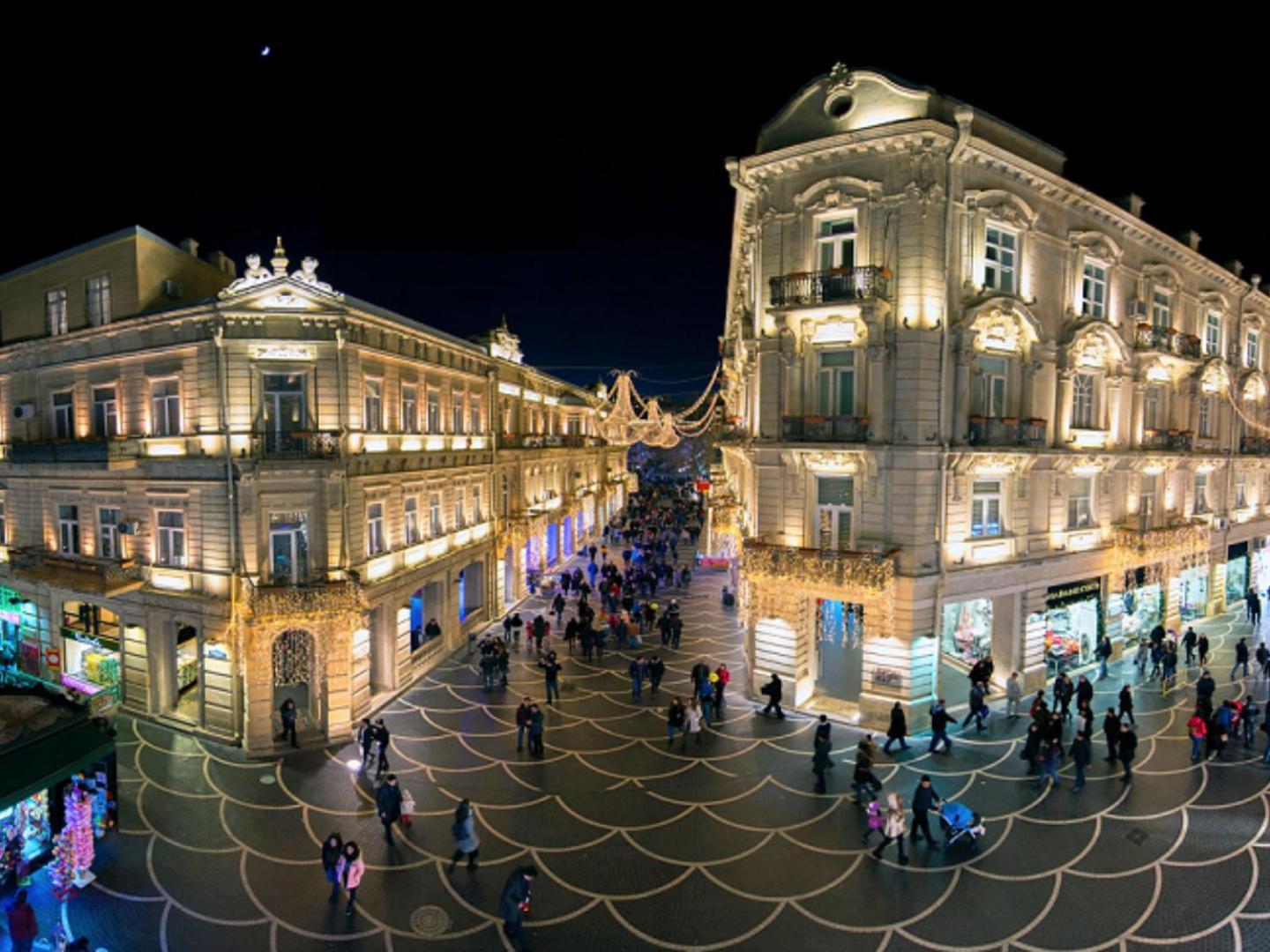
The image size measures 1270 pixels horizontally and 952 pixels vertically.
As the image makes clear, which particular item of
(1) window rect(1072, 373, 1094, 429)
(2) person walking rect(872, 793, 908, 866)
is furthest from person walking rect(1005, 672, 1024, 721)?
(2) person walking rect(872, 793, 908, 866)

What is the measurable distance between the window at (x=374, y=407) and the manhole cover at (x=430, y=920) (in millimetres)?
14396

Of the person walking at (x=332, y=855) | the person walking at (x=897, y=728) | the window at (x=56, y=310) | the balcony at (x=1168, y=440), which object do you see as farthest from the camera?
the balcony at (x=1168, y=440)

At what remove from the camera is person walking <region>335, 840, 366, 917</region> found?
43.3 feet

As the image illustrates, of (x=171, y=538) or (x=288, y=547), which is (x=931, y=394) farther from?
(x=171, y=538)

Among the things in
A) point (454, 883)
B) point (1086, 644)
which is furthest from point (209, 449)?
point (1086, 644)

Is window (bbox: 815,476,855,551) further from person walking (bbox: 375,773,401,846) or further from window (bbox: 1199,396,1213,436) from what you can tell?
window (bbox: 1199,396,1213,436)

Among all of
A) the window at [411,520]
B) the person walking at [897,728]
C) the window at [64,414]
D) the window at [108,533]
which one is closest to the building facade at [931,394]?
the person walking at [897,728]

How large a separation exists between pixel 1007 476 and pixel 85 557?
1218 inches

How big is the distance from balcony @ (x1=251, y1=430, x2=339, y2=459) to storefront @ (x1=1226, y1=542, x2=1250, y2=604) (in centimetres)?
4056

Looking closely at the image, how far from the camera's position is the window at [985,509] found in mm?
22125

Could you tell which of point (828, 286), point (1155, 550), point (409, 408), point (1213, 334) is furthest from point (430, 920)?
point (1213, 334)

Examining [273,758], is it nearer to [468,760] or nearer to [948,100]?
[468,760]

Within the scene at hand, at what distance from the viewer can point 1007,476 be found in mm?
22656

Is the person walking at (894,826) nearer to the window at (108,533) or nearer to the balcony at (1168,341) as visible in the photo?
the balcony at (1168,341)
